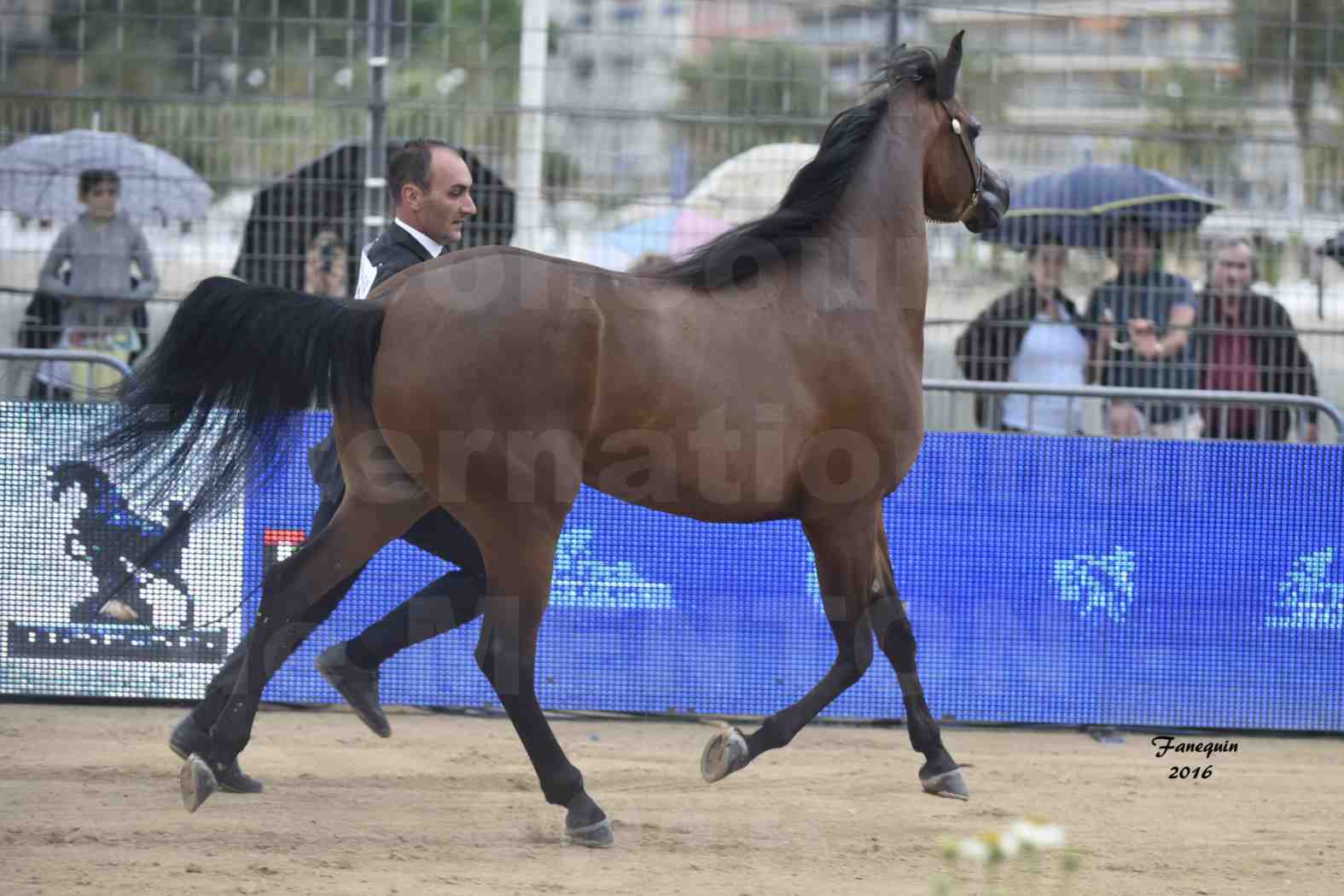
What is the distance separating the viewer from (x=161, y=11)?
7.64m

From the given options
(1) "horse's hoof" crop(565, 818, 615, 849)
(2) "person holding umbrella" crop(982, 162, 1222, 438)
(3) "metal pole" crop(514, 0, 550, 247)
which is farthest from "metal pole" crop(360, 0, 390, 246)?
(1) "horse's hoof" crop(565, 818, 615, 849)

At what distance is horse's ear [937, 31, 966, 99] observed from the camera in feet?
17.0

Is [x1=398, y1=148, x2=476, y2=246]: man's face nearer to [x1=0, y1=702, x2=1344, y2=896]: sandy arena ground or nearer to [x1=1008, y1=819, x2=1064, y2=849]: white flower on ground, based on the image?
[x1=0, y1=702, x2=1344, y2=896]: sandy arena ground

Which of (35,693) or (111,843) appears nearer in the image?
(111,843)

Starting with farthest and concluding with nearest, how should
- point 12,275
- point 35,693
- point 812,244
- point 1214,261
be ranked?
point 1214,261 < point 12,275 < point 35,693 < point 812,244

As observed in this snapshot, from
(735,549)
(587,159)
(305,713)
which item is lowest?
(305,713)

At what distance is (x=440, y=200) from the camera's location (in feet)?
17.2

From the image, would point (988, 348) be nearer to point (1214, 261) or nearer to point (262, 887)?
point (1214, 261)

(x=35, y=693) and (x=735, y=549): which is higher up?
(x=735, y=549)

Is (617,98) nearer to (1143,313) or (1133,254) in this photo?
(1133,254)

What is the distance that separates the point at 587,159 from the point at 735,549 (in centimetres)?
222

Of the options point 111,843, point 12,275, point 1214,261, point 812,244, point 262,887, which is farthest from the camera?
point 1214,261

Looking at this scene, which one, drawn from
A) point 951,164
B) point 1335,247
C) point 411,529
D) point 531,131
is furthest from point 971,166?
point 1335,247

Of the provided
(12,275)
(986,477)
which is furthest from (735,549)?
(12,275)
